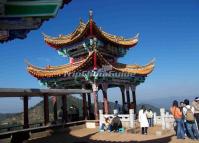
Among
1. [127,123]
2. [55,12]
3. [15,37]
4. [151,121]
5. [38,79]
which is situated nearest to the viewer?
[55,12]

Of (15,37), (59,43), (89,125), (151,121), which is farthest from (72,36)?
(15,37)

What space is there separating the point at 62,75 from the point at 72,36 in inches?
136

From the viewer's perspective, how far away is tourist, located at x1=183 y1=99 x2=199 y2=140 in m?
13.9

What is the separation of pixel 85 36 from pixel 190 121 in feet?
37.3

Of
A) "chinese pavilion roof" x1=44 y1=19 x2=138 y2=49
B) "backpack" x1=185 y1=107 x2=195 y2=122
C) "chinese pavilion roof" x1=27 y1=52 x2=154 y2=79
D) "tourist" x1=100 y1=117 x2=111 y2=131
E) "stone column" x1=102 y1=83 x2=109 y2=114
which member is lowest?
"tourist" x1=100 y1=117 x2=111 y2=131

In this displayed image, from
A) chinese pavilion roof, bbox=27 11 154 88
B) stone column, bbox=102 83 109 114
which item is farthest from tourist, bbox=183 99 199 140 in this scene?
stone column, bbox=102 83 109 114

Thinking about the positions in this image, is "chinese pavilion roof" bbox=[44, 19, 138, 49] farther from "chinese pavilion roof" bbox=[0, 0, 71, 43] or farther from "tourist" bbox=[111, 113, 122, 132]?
"chinese pavilion roof" bbox=[0, 0, 71, 43]

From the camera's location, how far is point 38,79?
24.4 m

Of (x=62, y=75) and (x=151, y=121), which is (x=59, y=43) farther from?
(x=151, y=121)

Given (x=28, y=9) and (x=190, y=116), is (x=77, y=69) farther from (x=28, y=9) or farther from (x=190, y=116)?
(x=28, y=9)

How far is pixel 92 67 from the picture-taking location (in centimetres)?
2192

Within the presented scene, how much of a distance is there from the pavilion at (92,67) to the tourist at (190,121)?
341 inches

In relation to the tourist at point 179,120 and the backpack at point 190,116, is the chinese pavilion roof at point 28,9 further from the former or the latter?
the tourist at point 179,120

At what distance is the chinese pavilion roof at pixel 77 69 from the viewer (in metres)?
21.9
